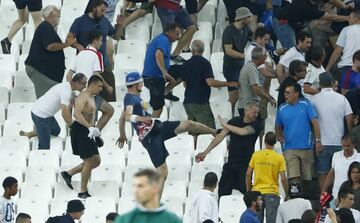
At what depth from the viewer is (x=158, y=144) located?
25.2m

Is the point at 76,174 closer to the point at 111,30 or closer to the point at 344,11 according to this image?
the point at 111,30

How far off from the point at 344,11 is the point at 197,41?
234cm

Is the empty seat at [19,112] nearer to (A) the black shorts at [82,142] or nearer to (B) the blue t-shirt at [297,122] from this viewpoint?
(A) the black shorts at [82,142]

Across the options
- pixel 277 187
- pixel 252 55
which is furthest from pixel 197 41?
pixel 277 187

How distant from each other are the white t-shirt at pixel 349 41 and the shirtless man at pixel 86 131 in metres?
3.33

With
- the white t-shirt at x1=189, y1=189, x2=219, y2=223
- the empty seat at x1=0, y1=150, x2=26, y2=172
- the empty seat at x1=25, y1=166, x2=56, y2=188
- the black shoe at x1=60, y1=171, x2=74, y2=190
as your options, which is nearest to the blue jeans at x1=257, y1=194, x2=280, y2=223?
the white t-shirt at x1=189, y1=189, x2=219, y2=223

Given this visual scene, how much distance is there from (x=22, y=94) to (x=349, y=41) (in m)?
4.32

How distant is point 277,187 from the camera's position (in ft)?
81.2

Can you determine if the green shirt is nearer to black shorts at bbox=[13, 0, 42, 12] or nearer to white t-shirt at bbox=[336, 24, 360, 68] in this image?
white t-shirt at bbox=[336, 24, 360, 68]

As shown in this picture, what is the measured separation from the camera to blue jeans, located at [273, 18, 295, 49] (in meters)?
27.5

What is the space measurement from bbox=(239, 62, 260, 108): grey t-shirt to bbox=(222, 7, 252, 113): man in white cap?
2.12ft

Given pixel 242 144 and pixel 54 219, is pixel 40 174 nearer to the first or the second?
pixel 54 219

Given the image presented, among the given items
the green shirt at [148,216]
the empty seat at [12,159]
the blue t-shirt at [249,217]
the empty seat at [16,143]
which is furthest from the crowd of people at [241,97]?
the green shirt at [148,216]

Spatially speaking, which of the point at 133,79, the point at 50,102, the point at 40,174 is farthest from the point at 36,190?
the point at 133,79
